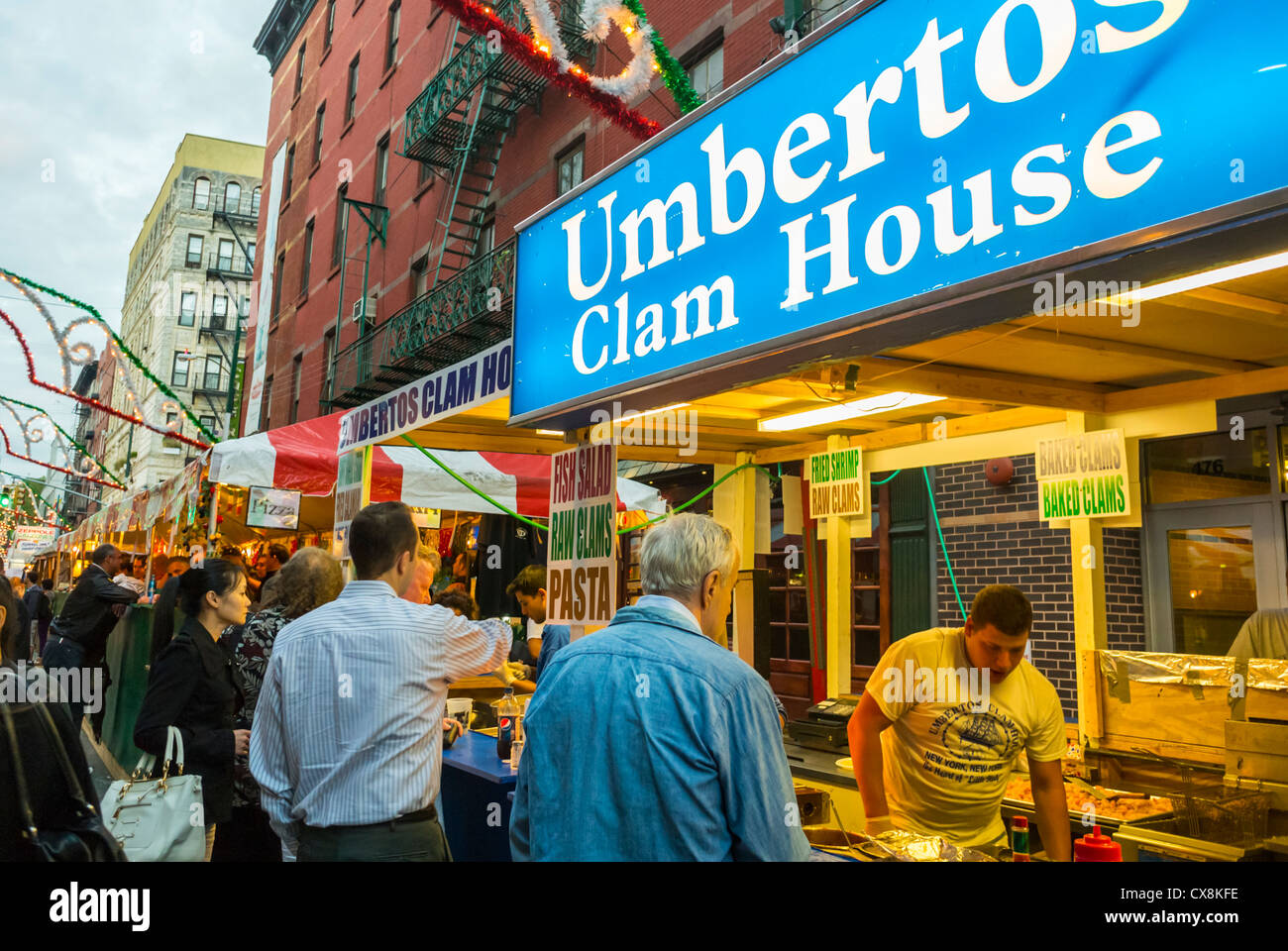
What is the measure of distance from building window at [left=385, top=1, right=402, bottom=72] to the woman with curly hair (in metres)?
21.7

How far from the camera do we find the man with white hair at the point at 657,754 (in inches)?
85.1

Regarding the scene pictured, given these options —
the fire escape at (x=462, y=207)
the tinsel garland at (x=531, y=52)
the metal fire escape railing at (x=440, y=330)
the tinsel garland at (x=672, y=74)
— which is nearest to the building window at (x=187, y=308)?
the metal fire escape railing at (x=440, y=330)

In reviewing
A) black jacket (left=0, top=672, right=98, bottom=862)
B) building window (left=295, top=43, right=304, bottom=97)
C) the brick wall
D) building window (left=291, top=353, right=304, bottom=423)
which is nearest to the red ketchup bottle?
black jacket (left=0, top=672, right=98, bottom=862)

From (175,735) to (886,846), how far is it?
321cm

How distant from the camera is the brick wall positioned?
8.99 metres

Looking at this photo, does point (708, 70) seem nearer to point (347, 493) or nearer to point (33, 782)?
point (347, 493)

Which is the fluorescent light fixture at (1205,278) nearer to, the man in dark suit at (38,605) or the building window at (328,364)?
the man in dark suit at (38,605)

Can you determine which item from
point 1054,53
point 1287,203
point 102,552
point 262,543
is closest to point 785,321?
point 1054,53

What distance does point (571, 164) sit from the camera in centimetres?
1562

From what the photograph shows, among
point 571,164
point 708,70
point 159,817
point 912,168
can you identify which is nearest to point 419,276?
point 571,164

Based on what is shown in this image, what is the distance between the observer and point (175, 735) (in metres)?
4.16

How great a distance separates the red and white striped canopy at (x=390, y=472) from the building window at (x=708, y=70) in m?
6.04

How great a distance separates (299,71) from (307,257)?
810cm
